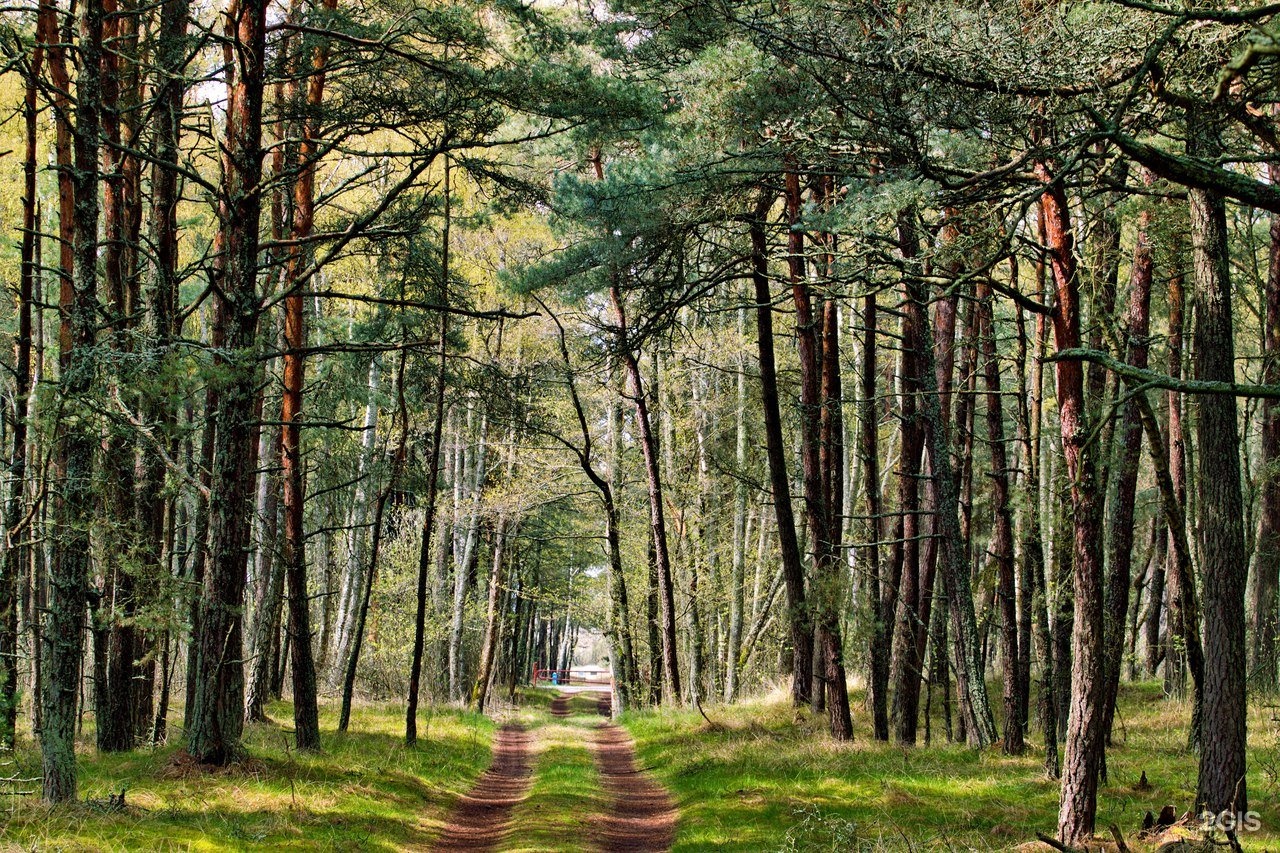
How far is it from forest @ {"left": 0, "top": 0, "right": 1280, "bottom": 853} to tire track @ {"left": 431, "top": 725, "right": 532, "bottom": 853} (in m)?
0.10

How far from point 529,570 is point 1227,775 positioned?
30.4 meters

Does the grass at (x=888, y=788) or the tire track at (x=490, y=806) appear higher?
the grass at (x=888, y=788)

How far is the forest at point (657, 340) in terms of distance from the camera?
6621 millimetres

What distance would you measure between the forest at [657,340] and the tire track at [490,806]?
3.8 inches

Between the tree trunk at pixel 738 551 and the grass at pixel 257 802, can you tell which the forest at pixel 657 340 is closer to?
the grass at pixel 257 802

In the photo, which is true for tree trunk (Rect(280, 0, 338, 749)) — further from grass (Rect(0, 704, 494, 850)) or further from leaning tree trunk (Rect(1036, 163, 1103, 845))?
leaning tree trunk (Rect(1036, 163, 1103, 845))

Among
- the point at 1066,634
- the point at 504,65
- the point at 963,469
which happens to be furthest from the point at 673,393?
the point at 504,65

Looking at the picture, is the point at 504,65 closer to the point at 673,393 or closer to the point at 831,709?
the point at 831,709

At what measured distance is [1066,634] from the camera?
11.4m

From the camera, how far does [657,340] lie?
1387 centimetres

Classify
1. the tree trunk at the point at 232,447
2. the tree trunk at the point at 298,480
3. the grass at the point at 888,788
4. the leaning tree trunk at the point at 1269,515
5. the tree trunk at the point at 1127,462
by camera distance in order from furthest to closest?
the leaning tree trunk at the point at 1269,515 → the tree trunk at the point at 298,480 → the tree trunk at the point at 1127,462 → the tree trunk at the point at 232,447 → the grass at the point at 888,788

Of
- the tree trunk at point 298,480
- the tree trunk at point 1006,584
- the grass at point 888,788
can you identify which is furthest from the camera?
the tree trunk at point 1006,584

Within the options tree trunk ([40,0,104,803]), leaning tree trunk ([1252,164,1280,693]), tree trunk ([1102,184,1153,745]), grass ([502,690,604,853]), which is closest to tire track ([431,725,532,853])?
grass ([502,690,604,853])

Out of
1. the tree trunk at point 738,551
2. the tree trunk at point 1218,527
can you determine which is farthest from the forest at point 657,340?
the tree trunk at point 738,551
